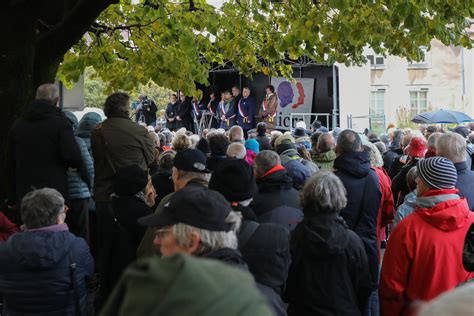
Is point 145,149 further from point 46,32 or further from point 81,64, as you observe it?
point 81,64

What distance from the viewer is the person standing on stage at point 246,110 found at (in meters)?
25.4

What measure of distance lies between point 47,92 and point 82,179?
1179 millimetres

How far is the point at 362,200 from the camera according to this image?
748 centimetres

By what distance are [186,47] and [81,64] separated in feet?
5.18

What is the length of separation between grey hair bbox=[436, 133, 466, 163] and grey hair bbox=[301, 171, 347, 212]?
196 cm

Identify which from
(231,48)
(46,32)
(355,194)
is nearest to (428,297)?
(355,194)

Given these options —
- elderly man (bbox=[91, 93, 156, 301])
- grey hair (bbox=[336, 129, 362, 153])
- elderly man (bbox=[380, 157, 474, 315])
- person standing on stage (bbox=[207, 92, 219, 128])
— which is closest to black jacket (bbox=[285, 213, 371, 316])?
elderly man (bbox=[380, 157, 474, 315])

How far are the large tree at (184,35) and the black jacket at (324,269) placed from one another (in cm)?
380

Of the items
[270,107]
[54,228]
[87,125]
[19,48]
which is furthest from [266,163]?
[270,107]

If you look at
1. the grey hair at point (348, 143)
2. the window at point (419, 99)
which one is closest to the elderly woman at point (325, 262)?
the grey hair at point (348, 143)

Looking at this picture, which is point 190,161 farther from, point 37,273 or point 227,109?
point 227,109

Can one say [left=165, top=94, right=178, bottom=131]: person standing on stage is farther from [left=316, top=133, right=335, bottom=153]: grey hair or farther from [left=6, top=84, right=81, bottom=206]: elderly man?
[left=6, top=84, right=81, bottom=206]: elderly man

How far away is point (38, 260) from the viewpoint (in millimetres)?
5516

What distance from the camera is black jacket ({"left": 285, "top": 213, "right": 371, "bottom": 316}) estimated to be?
17.1 ft
